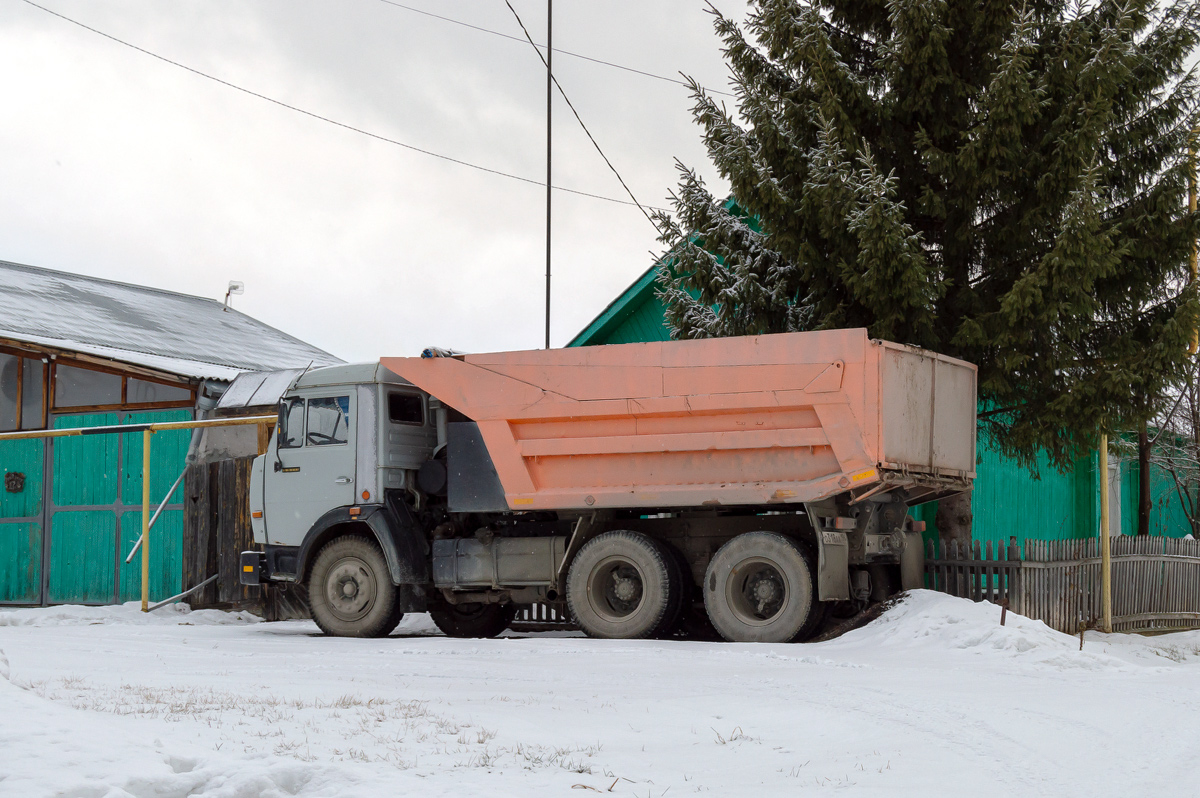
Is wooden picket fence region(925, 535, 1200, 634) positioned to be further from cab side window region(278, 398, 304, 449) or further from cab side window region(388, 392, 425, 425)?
cab side window region(278, 398, 304, 449)

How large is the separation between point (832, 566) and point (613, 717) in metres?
4.92

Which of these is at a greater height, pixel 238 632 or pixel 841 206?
pixel 841 206

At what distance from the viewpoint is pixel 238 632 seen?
15398mm

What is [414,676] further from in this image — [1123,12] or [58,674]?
[1123,12]

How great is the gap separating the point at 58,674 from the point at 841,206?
8.87m

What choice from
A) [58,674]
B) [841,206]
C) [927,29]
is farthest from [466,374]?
[927,29]

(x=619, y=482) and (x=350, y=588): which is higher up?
(x=619, y=482)

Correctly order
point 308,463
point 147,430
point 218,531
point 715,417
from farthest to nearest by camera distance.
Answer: point 218,531 → point 147,430 → point 308,463 → point 715,417

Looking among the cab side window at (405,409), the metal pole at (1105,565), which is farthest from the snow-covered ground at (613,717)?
the cab side window at (405,409)

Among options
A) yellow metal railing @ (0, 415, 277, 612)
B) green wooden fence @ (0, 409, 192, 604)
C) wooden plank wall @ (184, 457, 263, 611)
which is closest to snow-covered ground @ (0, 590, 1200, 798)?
yellow metal railing @ (0, 415, 277, 612)

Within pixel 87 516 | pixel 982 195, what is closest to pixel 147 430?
pixel 87 516

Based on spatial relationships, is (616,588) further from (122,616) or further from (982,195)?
(122,616)

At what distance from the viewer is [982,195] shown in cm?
1442

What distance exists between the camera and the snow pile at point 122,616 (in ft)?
52.4
